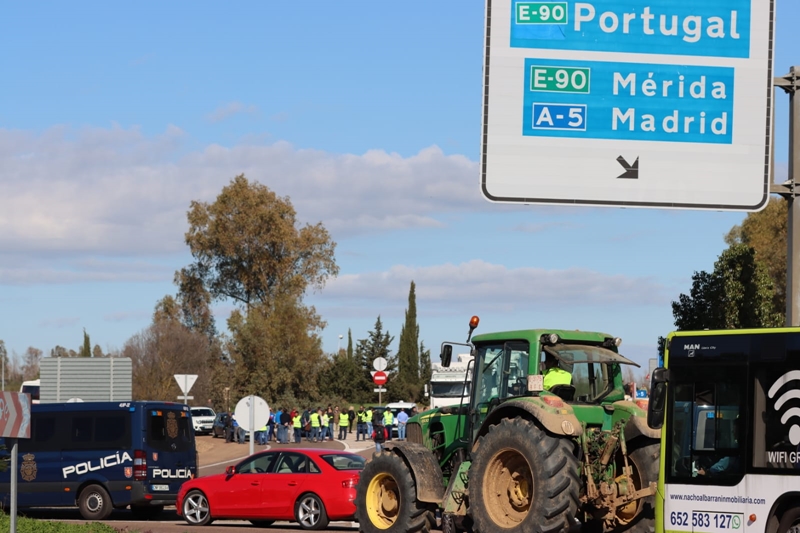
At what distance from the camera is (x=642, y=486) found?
13734 millimetres

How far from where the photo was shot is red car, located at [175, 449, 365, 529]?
21.1 m

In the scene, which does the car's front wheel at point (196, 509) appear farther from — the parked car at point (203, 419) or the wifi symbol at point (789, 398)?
the parked car at point (203, 419)

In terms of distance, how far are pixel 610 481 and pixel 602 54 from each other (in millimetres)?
4902

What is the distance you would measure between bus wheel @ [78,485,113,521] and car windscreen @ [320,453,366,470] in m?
5.27

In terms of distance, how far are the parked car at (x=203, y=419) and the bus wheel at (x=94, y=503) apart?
35179mm

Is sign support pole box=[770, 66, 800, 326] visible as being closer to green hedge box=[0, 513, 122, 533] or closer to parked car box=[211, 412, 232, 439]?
green hedge box=[0, 513, 122, 533]

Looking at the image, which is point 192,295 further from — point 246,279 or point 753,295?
point 753,295

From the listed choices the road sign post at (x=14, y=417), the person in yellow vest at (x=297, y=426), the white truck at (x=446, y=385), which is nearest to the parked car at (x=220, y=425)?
the person in yellow vest at (x=297, y=426)

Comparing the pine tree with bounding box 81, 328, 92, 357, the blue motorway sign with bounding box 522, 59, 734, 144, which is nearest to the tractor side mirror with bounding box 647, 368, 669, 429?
the blue motorway sign with bounding box 522, 59, 734, 144

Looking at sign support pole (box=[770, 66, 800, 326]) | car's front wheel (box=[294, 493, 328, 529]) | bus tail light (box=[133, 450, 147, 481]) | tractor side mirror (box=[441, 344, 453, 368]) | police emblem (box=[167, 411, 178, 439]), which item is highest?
sign support pole (box=[770, 66, 800, 326])

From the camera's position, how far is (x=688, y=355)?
13.1m

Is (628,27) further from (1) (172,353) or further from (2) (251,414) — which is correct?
(1) (172,353)

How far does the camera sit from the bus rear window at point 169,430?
24797mm

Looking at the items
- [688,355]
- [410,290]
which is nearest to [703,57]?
[688,355]
